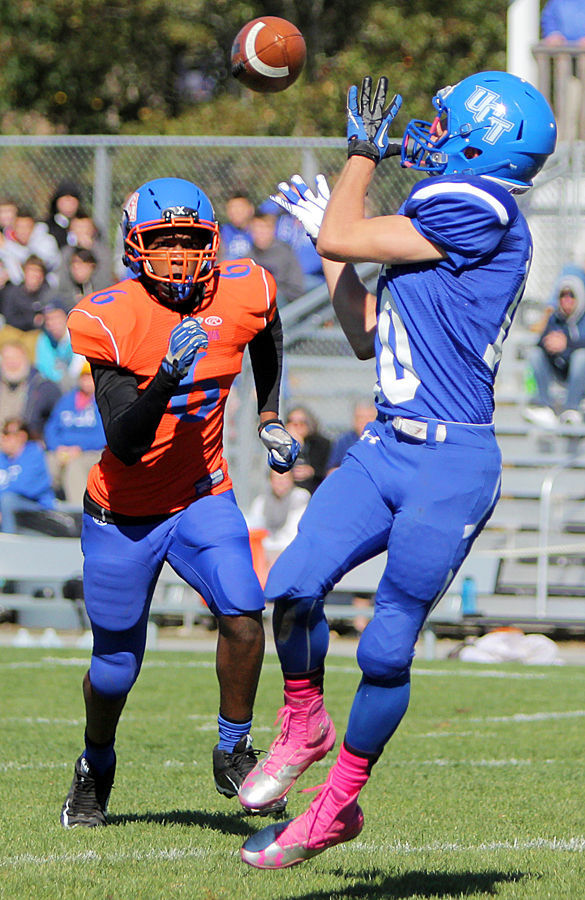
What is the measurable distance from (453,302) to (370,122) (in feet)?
1.95

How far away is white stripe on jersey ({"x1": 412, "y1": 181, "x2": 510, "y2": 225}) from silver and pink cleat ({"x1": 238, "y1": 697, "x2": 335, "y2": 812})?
1.40 m

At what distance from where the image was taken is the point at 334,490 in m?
3.73

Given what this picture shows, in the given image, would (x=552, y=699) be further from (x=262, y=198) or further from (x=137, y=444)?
(x=262, y=198)

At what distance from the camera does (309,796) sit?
5434mm

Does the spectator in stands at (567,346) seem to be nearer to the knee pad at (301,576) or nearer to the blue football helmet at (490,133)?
the blue football helmet at (490,133)

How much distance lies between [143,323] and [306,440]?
6527 millimetres

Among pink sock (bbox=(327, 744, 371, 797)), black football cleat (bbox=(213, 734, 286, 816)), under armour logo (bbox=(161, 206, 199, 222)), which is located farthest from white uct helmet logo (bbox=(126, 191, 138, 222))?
pink sock (bbox=(327, 744, 371, 797))

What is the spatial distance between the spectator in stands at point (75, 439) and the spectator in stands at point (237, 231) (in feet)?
5.06

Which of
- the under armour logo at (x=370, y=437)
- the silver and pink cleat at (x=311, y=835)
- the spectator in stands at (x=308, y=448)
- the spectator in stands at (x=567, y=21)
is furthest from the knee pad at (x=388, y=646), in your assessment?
the spectator in stands at (x=567, y=21)

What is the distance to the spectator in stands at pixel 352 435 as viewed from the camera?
1069cm

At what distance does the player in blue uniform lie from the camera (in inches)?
142

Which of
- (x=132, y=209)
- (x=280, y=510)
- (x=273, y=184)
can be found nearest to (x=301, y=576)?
(x=132, y=209)

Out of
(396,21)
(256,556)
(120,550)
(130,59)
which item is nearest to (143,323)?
(120,550)

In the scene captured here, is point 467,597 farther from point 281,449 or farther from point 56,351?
point 281,449
